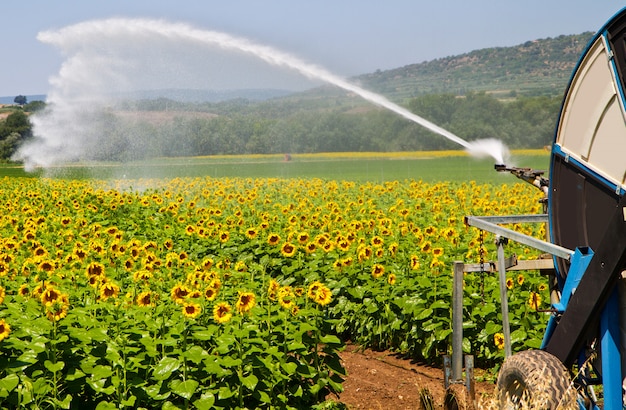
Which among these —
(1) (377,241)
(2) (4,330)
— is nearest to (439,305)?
(1) (377,241)

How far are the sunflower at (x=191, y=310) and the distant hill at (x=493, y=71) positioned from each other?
13255 centimetres

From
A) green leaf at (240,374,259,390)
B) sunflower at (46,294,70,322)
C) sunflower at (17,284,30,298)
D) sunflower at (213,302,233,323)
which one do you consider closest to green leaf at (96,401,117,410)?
sunflower at (46,294,70,322)

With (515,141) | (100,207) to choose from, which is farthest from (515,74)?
(100,207)

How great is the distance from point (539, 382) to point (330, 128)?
56.3m

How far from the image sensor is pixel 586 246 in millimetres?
3703

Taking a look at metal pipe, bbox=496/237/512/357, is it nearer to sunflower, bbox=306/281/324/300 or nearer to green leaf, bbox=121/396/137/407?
sunflower, bbox=306/281/324/300

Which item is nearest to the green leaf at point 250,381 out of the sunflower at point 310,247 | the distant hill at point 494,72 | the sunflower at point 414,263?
the sunflower at point 414,263

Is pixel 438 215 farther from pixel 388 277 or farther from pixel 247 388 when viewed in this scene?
pixel 247 388

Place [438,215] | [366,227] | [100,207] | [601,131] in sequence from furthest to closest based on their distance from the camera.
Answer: [100,207] < [438,215] < [366,227] < [601,131]

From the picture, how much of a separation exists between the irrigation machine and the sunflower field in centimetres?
153

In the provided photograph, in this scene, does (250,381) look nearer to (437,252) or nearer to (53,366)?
(53,366)

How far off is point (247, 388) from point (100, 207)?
10.6 metres

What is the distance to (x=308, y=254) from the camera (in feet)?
29.3

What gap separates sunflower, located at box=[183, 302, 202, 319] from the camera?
5012mm
